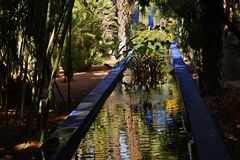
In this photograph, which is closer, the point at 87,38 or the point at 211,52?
the point at 211,52

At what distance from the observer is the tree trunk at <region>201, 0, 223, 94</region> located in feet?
28.4

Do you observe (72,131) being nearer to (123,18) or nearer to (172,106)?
(172,106)

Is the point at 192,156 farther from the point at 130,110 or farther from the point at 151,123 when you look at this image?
the point at 130,110

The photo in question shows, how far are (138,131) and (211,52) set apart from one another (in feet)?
10.0

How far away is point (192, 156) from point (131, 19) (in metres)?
15.5

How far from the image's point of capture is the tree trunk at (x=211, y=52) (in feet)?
28.4

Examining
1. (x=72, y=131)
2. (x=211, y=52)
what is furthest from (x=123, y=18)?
(x=72, y=131)

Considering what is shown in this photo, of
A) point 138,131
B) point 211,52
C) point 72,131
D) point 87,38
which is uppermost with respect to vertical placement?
point 87,38

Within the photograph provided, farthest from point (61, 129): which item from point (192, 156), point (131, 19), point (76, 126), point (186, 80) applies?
point (131, 19)

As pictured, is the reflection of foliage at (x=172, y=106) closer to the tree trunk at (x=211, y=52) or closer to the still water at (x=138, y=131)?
the still water at (x=138, y=131)

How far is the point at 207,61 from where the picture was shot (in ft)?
29.1

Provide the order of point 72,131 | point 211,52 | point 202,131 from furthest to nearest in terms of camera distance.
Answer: point 211,52
point 72,131
point 202,131

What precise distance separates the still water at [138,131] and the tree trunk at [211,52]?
2.28 feet

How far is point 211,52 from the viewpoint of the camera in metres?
8.80
